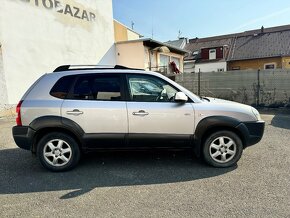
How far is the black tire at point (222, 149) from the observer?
4.67m

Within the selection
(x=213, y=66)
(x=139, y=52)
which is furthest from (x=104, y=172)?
(x=213, y=66)

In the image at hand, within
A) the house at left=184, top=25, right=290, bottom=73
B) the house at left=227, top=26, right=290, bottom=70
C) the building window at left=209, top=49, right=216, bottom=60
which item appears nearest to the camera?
the house at left=227, top=26, right=290, bottom=70

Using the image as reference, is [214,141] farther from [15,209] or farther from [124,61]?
[124,61]

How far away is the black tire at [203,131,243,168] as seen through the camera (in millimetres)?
4668

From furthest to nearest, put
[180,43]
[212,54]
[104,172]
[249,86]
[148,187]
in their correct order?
[180,43] < [212,54] < [249,86] < [104,172] < [148,187]

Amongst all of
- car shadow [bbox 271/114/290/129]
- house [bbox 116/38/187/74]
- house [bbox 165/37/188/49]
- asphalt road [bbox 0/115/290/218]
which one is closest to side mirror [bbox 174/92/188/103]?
asphalt road [bbox 0/115/290/218]

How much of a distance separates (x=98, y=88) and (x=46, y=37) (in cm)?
926

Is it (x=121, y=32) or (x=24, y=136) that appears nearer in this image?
(x=24, y=136)

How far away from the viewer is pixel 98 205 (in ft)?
11.5

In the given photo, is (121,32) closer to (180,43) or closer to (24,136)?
(24,136)

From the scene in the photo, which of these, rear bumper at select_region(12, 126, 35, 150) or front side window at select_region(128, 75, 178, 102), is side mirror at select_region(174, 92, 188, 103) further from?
rear bumper at select_region(12, 126, 35, 150)

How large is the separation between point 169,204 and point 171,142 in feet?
4.43

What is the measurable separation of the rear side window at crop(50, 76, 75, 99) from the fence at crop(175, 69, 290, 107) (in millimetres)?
10632

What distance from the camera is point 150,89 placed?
4.71m
